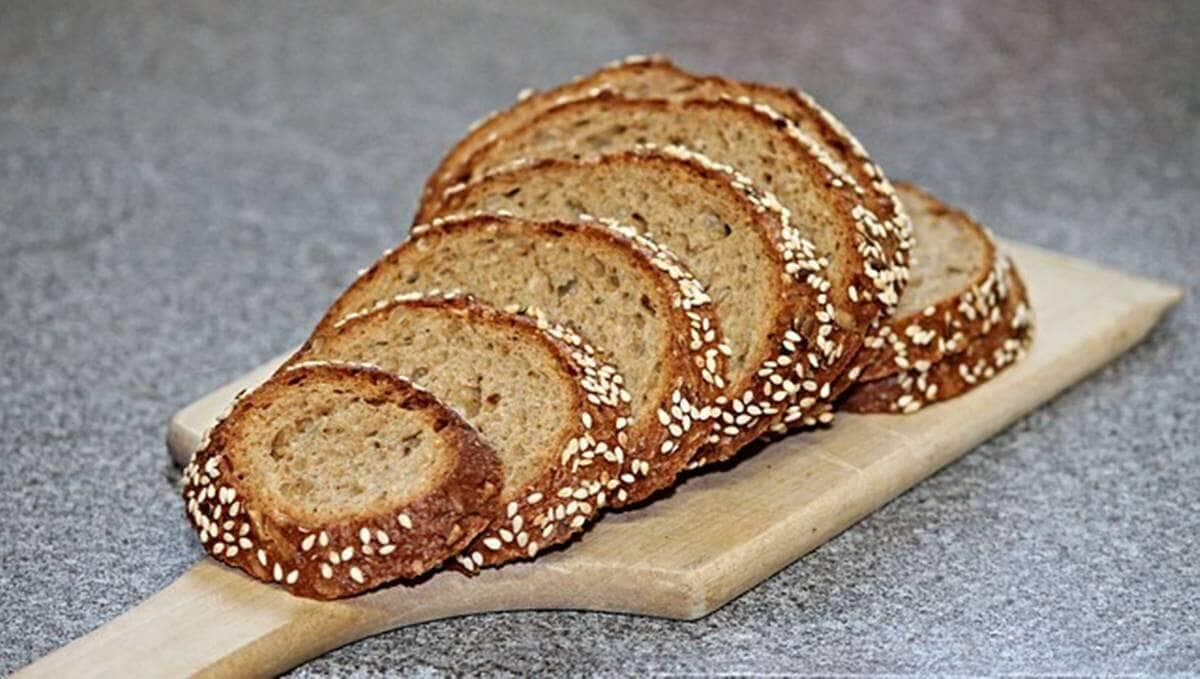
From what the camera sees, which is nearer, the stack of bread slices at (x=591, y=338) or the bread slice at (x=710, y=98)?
the stack of bread slices at (x=591, y=338)

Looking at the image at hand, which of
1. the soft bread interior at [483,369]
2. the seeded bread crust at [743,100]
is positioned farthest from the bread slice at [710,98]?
the soft bread interior at [483,369]

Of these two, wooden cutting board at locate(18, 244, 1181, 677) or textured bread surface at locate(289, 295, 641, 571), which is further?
textured bread surface at locate(289, 295, 641, 571)

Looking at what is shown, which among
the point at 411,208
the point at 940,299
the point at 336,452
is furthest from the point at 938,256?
the point at 411,208

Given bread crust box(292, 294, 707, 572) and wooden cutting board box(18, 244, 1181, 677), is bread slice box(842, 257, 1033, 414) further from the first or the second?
bread crust box(292, 294, 707, 572)

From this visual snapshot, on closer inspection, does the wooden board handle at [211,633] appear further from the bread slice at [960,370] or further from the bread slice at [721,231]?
the bread slice at [960,370]

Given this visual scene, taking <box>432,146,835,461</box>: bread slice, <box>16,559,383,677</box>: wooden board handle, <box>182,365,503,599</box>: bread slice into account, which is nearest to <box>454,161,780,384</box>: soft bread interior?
<box>432,146,835,461</box>: bread slice

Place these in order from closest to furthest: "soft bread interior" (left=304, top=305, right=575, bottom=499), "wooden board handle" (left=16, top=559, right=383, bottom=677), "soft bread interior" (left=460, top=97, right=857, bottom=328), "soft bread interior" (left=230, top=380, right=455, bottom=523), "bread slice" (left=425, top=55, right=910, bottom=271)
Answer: "wooden board handle" (left=16, top=559, right=383, bottom=677)
"soft bread interior" (left=230, top=380, right=455, bottom=523)
"soft bread interior" (left=304, top=305, right=575, bottom=499)
"soft bread interior" (left=460, top=97, right=857, bottom=328)
"bread slice" (left=425, top=55, right=910, bottom=271)
